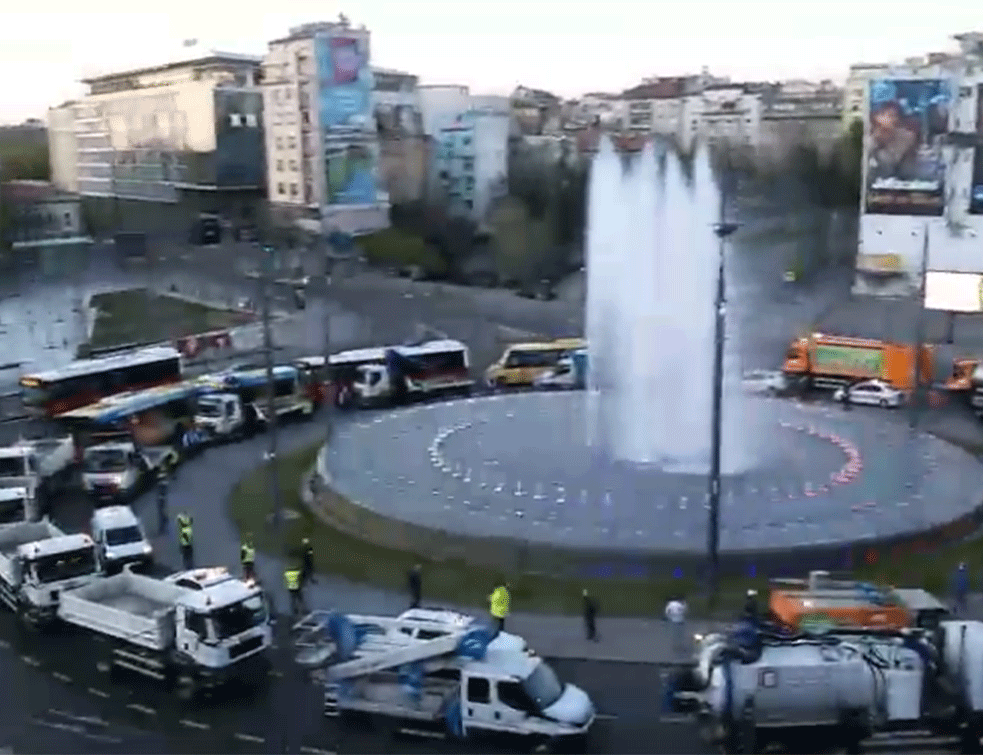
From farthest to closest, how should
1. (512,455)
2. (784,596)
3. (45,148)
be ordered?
1. (45,148)
2. (512,455)
3. (784,596)

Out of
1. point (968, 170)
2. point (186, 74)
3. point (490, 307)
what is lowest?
point (490, 307)

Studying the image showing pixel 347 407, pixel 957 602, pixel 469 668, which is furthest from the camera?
pixel 347 407

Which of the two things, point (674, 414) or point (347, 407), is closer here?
point (674, 414)

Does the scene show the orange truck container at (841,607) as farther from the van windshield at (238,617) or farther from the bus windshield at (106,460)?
the bus windshield at (106,460)

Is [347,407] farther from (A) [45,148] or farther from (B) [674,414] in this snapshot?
(A) [45,148]

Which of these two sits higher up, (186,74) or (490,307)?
(186,74)

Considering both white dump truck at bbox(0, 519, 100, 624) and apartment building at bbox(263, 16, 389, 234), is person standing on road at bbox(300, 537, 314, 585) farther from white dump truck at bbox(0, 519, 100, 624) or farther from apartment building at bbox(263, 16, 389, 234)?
apartment building at bbox(263, 16, 389, 234)

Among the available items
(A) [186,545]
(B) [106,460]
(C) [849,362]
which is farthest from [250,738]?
(C) [849,362]

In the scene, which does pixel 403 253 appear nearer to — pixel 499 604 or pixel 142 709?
pixel 499 604

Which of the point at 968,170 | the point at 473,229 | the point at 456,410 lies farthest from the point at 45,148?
the point at 456,410
